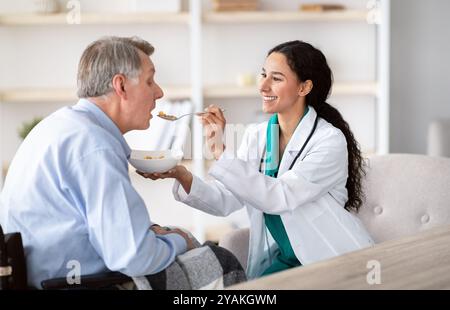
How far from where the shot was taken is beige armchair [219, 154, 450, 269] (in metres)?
2.32

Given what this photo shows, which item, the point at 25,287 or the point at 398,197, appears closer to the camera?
the point at 25,287

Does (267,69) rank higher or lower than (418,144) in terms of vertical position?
higher

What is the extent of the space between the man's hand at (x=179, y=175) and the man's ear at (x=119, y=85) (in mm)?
259

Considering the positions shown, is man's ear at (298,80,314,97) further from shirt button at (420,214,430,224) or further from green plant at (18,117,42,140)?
green plant at (18,117,42,140)

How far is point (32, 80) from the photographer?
4.20 metres

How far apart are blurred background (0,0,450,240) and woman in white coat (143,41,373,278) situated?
168 cm

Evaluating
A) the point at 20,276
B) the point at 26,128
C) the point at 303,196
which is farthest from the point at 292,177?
the point at 26,128

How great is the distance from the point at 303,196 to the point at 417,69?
2.77 meters

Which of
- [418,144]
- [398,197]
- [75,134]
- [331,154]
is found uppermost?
[75,134]

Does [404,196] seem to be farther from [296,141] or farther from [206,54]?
[206,54]

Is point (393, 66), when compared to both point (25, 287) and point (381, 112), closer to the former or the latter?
point (381, 112)

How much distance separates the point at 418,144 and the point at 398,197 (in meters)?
2.43

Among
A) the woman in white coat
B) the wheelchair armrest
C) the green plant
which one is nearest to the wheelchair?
the wheelchair armrest

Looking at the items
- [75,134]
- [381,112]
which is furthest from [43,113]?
[75,134]
